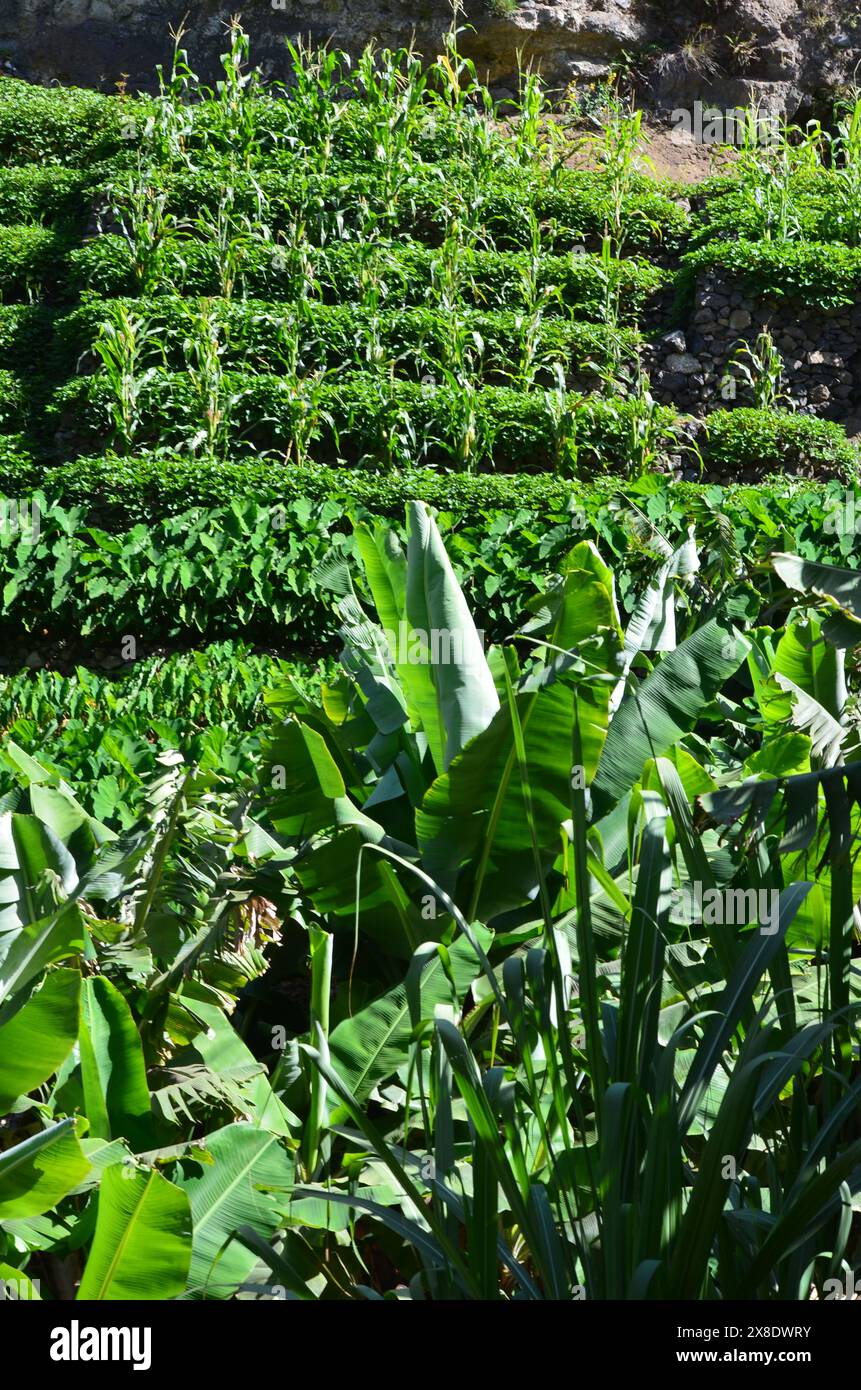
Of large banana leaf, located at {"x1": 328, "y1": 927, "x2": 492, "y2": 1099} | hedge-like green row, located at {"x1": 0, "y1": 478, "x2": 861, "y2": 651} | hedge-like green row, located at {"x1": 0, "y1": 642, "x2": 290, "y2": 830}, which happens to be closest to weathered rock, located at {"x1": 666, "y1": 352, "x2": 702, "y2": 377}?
hedge-like green row, located at {"x1": 0, "y1": 478, "x2": 861, "y2": 651}

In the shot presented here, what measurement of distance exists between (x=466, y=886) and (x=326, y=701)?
0.77 meters

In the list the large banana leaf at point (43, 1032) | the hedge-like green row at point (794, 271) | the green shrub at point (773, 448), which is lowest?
the large banana leaf at point (43, 1032)

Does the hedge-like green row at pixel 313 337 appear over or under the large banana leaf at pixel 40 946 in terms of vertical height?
over

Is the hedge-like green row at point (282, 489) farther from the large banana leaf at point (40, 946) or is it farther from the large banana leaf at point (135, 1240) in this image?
the large banana leaf at point (135, 1240)

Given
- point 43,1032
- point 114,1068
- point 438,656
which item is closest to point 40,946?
point 43,1032

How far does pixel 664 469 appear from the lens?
9.29 metres

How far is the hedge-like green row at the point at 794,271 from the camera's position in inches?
401

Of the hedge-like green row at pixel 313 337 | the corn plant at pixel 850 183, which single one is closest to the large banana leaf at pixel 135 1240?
the hedge-like green row at pixel 313 337

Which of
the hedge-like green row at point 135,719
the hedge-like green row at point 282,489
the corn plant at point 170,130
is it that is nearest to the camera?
the hedge-like green row at point 135,719

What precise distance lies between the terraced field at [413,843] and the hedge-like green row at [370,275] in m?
0.87

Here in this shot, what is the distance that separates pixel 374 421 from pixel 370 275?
1.96 metres

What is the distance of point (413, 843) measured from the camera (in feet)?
11.5

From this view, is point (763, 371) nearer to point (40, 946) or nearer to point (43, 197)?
point (43, 197)

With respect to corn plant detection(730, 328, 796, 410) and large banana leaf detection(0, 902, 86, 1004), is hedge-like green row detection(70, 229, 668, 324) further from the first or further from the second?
large banana leaf detection(0, 902, 86, 1004)
